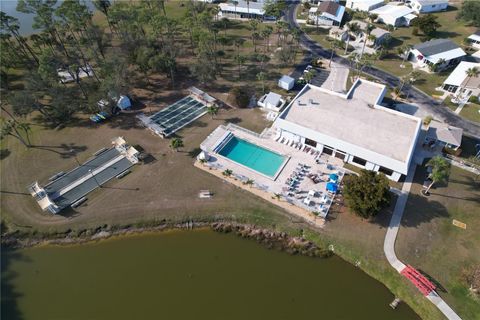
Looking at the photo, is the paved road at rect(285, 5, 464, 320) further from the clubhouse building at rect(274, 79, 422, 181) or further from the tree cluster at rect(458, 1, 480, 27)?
the tree cluster at rect(458, 1, 480, 27)

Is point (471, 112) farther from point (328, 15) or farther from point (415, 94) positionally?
point (328, 15)

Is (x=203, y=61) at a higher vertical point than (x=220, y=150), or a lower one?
higher

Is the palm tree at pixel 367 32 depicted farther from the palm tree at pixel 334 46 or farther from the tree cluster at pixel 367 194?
the tree cluster at pixel 367 194

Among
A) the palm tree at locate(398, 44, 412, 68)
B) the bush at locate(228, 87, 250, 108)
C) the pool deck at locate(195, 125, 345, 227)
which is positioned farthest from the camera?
the palm tree at locate(398, 44, 412, 68)

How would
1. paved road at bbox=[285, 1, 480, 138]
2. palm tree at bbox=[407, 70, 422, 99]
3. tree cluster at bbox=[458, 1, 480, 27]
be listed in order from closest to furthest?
paved road at bbox=[285, 1, 480, 138] → palm tree at bbox=[407, 70, 422, 99] → tree cluster at bbox=[458, 1, 480, 27]

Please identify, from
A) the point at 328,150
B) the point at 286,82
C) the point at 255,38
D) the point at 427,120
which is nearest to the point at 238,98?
the point at 286,82

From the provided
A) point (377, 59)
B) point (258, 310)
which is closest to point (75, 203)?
point (258, 310)

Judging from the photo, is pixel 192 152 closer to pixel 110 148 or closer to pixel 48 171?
pixel 110 148

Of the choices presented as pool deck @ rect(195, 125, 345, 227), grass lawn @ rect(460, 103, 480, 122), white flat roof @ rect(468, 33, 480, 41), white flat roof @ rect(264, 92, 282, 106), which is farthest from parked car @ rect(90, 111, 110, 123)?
white flat roof @ rect(468, 33, 480, 41)
